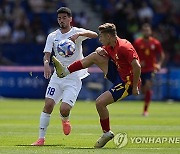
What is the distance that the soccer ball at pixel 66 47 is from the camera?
14682 millimetres

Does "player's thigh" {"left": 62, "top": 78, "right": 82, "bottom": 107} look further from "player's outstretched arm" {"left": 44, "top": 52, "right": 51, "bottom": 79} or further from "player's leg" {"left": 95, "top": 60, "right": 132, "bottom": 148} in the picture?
"player's leg" {"left": 95, "top": 60, "right": 132, "bottom": 148}

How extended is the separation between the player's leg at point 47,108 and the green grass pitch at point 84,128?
0.22m

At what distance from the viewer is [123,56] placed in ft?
44.4

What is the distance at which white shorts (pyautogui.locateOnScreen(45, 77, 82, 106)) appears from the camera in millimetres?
14711

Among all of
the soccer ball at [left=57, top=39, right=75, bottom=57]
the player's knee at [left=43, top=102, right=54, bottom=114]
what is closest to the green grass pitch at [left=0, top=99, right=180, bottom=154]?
the player's knee at [left=43, top=102, right=54, bottom=114]

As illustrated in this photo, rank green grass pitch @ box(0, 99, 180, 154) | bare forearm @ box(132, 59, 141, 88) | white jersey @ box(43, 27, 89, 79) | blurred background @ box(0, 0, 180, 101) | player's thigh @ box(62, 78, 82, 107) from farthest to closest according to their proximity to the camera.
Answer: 1. blurred background @ box(0, 0, 180, 101)
2. white jersey @ box(43, 27, 89, 79)
3. player's thigh @ box(62, 78, 82, 107)
4. bare forearm @ box(132, 59, 141, 88)
5. green grass pitch @ box(0, 99, 180, 154)

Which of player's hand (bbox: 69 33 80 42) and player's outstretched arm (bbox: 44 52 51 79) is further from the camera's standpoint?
player's hand (bbox: 69 33 80 42)

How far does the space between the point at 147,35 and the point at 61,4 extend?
1361cm

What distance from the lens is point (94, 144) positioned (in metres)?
14.3

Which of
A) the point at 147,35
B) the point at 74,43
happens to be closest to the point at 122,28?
the point at 147,35

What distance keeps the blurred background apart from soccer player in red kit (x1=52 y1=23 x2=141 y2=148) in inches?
699

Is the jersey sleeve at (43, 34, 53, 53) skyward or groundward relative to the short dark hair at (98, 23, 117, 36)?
groundward

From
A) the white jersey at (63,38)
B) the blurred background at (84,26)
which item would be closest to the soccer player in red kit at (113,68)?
the white jersey at (63,38)

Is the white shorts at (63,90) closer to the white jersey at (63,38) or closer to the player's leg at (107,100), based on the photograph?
the white jersey at (63,38)
